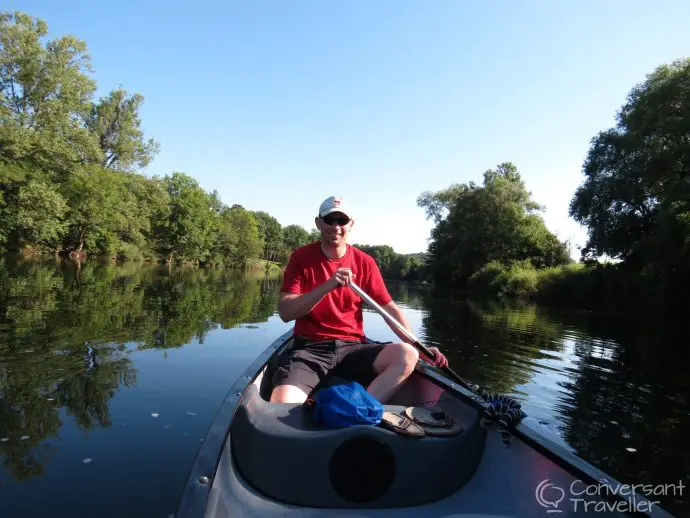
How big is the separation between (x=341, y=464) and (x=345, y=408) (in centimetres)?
26

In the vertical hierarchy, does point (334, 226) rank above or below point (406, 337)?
above

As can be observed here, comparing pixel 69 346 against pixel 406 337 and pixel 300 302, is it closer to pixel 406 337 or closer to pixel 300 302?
pixel 300 302

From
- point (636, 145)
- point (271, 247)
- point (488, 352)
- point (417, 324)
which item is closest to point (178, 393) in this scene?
point (488, 352)

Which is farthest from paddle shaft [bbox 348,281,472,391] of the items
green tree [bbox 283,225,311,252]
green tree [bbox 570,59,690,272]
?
green tree [bbox 283,225,311,252]

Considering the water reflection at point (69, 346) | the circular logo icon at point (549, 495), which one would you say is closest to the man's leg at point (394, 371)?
the circular logo icon at point (549, 495)

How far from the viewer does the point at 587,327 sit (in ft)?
49.0

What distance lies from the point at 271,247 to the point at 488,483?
93389 millimetres

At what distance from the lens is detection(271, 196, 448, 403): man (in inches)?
117

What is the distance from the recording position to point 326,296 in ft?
11.0

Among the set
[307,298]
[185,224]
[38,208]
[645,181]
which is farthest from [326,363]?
[185,224]

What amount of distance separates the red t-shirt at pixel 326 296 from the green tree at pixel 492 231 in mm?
35200

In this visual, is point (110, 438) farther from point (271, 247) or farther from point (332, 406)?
point (271, 247)

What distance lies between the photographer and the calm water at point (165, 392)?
307 centimetres

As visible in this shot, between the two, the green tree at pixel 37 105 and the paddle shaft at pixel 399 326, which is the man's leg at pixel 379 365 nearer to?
the paddle shaft at pixel 399 326
